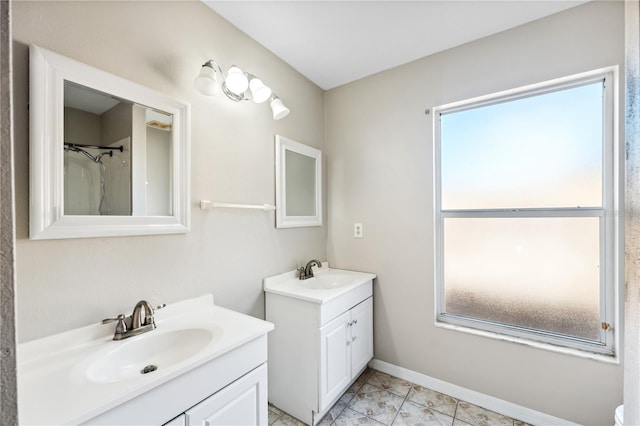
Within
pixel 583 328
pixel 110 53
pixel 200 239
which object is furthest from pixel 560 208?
pixel 110 53

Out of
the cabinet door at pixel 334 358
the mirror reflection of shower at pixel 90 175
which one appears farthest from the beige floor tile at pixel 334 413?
the mirror reflection of shower at pixel 90 175

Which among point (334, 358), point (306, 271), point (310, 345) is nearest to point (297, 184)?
point (306, 271)

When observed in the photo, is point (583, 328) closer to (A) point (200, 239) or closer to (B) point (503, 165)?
(B) point (503, 165)

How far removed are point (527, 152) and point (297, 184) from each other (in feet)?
5.17

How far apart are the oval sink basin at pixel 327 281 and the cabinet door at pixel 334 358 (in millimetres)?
290

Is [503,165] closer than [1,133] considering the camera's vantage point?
No

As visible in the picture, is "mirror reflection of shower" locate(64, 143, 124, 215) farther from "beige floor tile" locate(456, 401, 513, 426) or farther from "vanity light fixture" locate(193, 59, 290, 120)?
"beige floor tile" locate(456, 401, 513, 426)

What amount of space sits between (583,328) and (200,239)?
2.24 m

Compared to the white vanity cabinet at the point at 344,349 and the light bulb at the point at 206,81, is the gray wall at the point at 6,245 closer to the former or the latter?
the light bulb at the point at 206,81

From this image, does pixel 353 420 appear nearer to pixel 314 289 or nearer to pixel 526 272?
pixel 314 289

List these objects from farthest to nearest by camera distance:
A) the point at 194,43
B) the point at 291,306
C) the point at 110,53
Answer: the point at 291,306
the point at 194,43
the point at 110,53

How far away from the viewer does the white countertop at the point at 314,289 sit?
5.23 feet

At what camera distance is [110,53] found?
111 cm

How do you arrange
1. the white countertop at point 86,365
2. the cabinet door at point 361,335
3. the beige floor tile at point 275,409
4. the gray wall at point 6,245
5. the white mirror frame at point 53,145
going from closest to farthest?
the gray wall at point 6,245, the white countertop at point 86,365, the white mirror frame at point 53,145, the beige floor tile at point 275,409, the cabinet door at point 361,335
